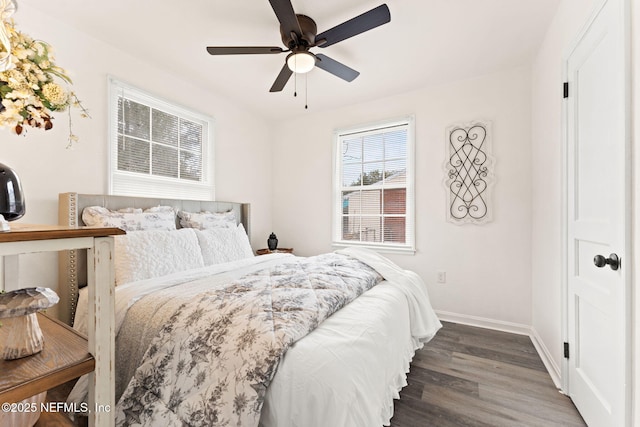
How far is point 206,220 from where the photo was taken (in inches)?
112

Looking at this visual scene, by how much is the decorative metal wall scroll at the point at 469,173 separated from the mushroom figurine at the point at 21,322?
10.5ft

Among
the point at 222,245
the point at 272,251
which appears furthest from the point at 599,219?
the point at 272,251

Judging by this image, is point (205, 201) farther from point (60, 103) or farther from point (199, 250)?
point (60, 103)

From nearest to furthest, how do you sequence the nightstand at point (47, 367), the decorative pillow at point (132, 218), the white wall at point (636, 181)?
the nightstand at point (47, 367), the white wall at point (636, 181), the decorative pillow at point (132, 218)

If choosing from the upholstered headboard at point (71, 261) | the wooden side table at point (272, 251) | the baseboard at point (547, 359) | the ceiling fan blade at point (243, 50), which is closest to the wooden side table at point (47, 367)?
the upholstered headboard at point (71, 261)

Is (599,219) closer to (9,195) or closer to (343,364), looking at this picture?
(343,364)

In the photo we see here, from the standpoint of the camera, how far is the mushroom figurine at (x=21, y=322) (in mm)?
777

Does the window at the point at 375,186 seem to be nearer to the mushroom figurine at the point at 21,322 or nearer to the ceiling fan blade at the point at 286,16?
the ceiling fan blade at the point at 286,16

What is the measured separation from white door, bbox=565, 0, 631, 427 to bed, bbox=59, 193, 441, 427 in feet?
2.88

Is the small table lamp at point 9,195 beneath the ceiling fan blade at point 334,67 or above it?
beneath

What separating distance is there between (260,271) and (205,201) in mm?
1455

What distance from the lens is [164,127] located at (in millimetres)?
2891

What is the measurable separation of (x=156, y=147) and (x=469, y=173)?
10.8ft

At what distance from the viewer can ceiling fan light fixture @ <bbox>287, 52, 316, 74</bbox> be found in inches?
81.0
